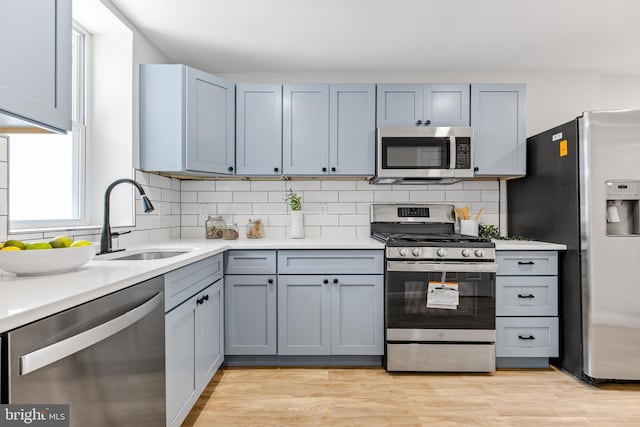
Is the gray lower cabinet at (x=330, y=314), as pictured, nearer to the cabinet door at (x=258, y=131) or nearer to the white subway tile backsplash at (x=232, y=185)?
the cabinet door at (x=258, y=131)

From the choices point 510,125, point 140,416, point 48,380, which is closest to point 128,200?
point 140,416

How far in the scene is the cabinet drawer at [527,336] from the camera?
2.75 meters

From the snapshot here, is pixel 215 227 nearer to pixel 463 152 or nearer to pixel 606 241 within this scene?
pixel 463 152

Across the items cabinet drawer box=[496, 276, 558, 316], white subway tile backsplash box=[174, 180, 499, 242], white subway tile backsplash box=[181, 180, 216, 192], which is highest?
white subway tile backsplash box=[181, 180, 216, 192]

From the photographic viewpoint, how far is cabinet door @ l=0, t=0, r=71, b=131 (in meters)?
1.15

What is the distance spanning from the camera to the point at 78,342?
103cm

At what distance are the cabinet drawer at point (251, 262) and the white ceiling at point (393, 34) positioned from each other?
1.54 meters

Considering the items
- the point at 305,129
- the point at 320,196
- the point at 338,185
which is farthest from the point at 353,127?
the point at 320,196

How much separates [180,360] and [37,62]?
1.34m

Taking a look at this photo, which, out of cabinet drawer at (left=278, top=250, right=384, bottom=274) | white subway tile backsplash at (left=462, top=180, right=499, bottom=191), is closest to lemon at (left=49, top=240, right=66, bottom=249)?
cabinet drawer at (left=278, top=250, right=384, bottom=274)

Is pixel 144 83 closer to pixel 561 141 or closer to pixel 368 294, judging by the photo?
pixel 368 294

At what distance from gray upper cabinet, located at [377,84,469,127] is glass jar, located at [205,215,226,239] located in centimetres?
152

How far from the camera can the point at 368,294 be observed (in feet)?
9.06

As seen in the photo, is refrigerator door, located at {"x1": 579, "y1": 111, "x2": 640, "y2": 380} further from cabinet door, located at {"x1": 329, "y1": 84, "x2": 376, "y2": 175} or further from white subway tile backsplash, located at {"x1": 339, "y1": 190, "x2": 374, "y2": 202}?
white subway tile backsplash, located at {"x1": 339, "y1": 190, "x2": 374, "y2": 202}
